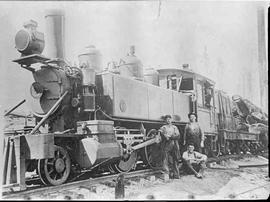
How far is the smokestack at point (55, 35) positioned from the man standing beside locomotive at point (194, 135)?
264cm

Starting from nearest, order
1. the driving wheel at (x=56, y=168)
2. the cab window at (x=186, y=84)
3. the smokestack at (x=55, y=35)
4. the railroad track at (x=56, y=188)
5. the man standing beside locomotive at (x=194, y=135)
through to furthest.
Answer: the railroad track at (x=56, y=188)
the driving wheel at (x=56, y=168)
the smokestack at (x=55, y=35)
the man standing beside locomotive at (x=194, y=135)
the cab window at (x=186, y=84)

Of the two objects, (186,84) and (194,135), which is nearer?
(194,135)

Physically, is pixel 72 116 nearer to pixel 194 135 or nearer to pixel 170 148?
pixel 170 148

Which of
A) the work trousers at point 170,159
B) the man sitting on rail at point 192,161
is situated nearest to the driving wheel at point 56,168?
the work trousers at point 170,159

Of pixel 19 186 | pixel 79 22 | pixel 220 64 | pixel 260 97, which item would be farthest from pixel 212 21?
pixel 19 186

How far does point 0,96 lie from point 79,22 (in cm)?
155

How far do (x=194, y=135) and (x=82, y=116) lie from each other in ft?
7.26

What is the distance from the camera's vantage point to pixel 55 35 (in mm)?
5426

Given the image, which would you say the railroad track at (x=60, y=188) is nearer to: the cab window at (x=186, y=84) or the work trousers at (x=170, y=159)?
the work trousers at (x=170, y=159)

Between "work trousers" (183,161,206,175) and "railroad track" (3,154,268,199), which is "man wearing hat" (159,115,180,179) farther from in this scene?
"railroad track" (3,154,268,199)

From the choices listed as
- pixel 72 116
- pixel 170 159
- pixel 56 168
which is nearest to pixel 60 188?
pixel 56 168

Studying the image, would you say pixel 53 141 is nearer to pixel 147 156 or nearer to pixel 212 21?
pixel 147 156

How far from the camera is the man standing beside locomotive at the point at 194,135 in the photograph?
645cm

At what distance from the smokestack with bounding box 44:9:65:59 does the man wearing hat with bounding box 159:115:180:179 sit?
216 cm
